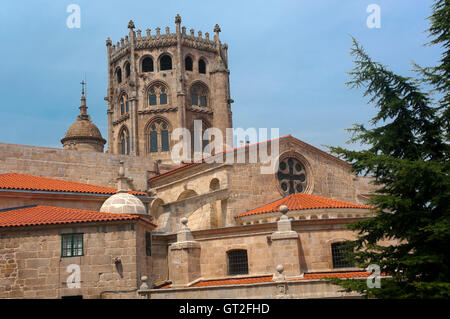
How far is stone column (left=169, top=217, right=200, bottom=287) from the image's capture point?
23047mm

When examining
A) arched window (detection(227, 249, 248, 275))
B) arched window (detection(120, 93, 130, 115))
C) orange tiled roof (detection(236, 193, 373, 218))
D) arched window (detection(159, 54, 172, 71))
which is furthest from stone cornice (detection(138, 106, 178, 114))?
arched window (detection(227, 249, 248, 275))

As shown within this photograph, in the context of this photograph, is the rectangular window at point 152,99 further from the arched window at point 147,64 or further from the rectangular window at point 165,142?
the rectangular window at point 165,142

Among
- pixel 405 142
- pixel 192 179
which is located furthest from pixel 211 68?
pixel 405 142

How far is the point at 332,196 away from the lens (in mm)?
30562

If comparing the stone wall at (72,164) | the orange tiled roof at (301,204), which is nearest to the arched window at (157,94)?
the stone wall at (72,164)

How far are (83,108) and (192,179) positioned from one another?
18000 millimetres

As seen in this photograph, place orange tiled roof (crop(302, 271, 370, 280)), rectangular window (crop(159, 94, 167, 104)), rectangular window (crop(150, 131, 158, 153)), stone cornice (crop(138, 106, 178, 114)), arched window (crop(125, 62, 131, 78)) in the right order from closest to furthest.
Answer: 1. orange tiled roof (crop(302, 271, 370, 280))
2. rectangular window (crop(150, 131, 158, 153))
3. stone cornice (crop(138, 106, 178, 114))
4. rectangular window (crop(159, 94, 167, 104))
5. arched window (crop(125, 62, 131, 78))

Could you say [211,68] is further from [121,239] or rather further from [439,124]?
[439,124]

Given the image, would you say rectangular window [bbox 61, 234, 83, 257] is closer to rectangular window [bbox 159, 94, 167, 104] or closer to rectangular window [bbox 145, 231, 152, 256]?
rectangular window [bbox 145, 231, 152, 256]

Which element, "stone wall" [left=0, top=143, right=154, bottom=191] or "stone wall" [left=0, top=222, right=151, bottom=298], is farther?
"stone wall" [left=0, top=143, right=154, bottom=191]

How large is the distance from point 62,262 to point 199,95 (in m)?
27.9

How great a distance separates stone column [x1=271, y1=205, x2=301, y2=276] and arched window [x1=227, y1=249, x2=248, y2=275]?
221 centimetres
